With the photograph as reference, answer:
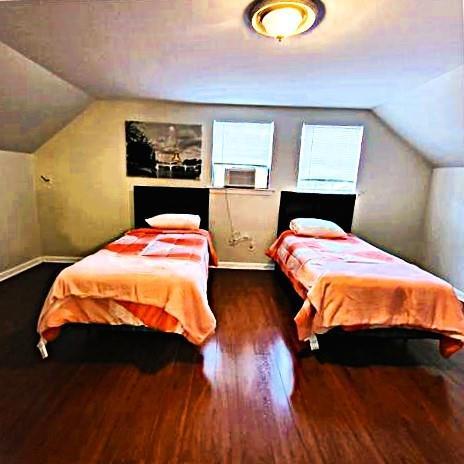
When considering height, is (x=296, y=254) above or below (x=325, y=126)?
below

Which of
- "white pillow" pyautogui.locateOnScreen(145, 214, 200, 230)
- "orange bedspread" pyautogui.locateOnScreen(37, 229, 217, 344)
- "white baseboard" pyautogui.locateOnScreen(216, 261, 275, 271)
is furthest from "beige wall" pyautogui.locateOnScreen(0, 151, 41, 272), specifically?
"white baseboard" pyautogui.locateOnScreen(216, 261, 275, 271)

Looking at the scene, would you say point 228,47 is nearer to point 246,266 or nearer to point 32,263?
point 246,266

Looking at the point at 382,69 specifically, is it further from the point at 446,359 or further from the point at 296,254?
A: the point at 446,359

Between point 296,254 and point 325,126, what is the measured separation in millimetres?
1967

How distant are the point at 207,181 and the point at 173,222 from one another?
766mm

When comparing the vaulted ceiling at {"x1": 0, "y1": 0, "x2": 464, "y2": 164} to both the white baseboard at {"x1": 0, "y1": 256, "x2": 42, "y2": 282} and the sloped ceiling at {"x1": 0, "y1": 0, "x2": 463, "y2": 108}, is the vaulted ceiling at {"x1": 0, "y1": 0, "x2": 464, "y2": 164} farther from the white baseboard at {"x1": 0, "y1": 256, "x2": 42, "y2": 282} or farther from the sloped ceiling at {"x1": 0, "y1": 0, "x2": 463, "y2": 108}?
the white baseboard at {"x1": 0, "y1": 256, "x2": 42, "y2": 282}

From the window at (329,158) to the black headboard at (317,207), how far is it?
0.39ft

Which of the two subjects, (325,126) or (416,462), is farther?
(325,126)

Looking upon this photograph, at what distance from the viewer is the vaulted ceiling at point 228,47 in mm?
1680

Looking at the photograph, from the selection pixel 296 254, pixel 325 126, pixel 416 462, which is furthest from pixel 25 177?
pixel 416 462

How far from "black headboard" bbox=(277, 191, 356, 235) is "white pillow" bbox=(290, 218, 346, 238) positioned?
289 mm

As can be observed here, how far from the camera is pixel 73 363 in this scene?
1.97m

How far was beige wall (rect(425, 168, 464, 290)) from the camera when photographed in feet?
11.1

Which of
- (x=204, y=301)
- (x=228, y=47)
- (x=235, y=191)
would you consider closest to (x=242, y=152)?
(x=235, y=191)
